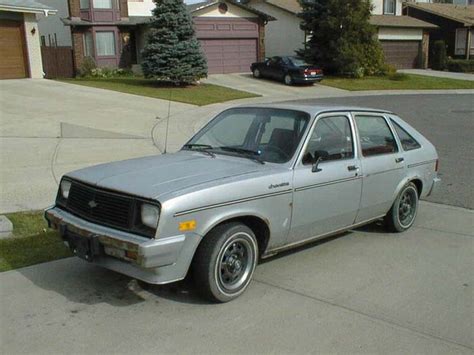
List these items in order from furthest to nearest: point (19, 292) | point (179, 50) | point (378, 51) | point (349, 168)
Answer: point (378, 51), point (179, 50), point (349, 168), point (19, 292)

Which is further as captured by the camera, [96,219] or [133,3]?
[133,3]

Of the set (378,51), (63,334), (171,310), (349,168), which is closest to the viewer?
(63,334)

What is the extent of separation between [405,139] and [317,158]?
1856mm

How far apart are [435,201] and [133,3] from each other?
106 feet

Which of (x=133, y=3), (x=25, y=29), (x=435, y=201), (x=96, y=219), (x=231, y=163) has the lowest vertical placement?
(x=435, y=201)

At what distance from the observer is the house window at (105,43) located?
105ft

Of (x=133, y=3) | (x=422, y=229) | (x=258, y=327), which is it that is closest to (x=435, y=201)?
(x=422, y=229)

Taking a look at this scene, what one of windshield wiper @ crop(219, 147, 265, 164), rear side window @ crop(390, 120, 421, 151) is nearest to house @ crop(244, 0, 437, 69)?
rear side window @ crop(390, 120, 421, 151)

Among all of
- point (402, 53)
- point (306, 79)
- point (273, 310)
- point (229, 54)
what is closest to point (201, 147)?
point (273, 310)

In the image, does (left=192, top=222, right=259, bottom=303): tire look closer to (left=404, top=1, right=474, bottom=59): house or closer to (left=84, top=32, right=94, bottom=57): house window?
(left=84, top=32, right=94, bottom=57): house window

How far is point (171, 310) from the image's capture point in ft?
13.5

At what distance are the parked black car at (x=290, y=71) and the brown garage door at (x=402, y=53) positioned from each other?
13.3 metres

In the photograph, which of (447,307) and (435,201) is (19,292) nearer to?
(447,307)

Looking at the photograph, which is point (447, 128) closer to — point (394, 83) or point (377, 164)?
point (377, 164)
